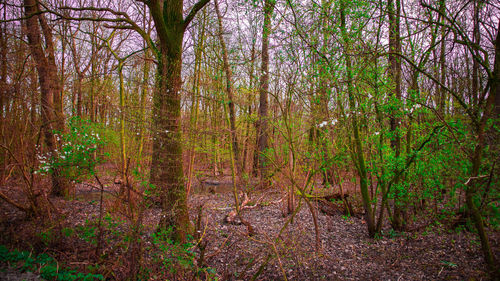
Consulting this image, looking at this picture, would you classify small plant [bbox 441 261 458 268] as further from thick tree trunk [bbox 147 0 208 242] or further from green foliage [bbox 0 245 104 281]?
green foliage [bbox 0 245 104 281]

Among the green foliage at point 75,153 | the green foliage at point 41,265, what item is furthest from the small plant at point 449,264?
the green foliage at point 75,153

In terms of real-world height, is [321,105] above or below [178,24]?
below

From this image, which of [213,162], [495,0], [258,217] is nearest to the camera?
[495,0]

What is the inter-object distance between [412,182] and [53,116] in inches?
322

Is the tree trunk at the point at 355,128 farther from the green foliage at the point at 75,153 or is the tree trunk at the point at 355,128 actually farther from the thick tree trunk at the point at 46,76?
the thick tree trunk at the point at 46,76

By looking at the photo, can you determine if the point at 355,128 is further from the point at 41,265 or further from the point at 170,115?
the point at 41,265

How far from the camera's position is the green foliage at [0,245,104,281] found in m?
3.16

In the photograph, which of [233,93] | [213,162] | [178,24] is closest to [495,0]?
[178,24]

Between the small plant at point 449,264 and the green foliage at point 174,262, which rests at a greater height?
the green foliage at point 174,262

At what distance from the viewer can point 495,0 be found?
133 inches

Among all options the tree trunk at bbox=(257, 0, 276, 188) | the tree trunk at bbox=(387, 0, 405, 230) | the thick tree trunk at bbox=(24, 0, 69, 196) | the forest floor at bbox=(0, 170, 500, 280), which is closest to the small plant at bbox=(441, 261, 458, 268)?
the forest floor at bbox=(0, 170, 500, 280)

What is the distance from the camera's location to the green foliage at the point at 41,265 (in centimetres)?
316

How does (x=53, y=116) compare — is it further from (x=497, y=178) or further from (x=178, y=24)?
(x=497, y=178)

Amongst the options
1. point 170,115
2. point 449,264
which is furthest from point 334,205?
point 170,115
